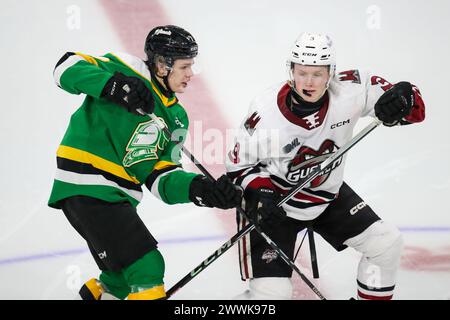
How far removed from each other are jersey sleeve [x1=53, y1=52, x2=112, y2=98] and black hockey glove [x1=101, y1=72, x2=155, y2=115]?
0.09 ft

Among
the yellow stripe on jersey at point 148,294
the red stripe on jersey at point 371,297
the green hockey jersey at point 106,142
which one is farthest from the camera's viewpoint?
the red stripe on jersey at point 371,297

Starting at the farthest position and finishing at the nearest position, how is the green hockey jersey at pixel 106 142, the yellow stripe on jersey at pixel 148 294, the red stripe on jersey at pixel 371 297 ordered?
1. the red stripe on jersey at pixel 371 297
2. the green hockey jersey at pixel 106 142
3. the yellow stripe on jersey at pixel 148 294

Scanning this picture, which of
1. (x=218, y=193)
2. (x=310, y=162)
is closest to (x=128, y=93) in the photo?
(x=218, y=193)

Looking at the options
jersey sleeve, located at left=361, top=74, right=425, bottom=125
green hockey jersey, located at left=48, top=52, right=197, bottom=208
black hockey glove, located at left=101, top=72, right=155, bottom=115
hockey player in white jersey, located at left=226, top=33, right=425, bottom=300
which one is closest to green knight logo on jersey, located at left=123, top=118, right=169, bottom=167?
green hockey jersey, located at left=48, top=52, right=197, bottom=208

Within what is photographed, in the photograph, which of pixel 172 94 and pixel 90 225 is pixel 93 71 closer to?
pixel 172 94

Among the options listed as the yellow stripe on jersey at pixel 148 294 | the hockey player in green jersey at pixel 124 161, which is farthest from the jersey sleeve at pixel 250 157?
the yellow stripe on jersey at pixel 148 294

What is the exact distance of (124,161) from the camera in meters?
2.67

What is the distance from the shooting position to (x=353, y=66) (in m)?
4.25

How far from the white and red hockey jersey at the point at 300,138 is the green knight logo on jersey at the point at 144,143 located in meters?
0.27

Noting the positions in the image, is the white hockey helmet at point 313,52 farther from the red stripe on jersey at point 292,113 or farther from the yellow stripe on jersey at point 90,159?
the yellow stripe on jersey at point 90,159

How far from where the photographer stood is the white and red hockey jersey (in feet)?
8.64

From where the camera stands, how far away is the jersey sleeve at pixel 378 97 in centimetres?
270

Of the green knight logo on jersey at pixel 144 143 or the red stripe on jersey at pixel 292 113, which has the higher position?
the red stripe on jersey at pixel 292 113
